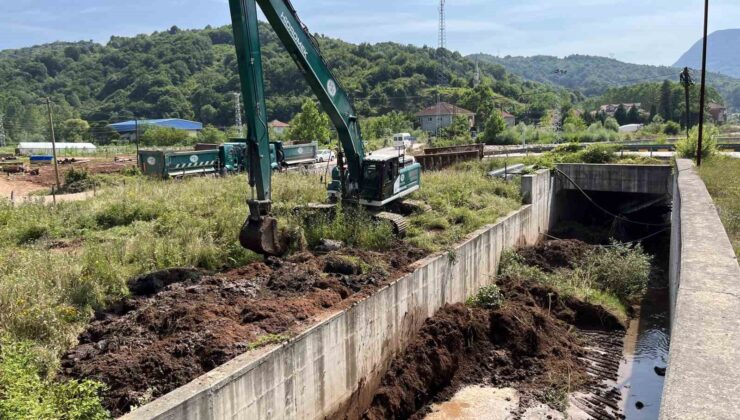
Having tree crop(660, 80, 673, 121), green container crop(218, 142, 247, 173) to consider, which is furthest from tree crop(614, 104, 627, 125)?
green container crop(218, 142, 247, 173)

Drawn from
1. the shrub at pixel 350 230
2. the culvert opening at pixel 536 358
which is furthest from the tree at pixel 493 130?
the shrub at pixel 350 230

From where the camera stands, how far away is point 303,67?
42.2 feet

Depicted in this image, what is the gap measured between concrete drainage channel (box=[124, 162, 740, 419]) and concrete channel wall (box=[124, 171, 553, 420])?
14 mm

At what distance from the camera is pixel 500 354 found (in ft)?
40.0

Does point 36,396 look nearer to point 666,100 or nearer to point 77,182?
point 77,182

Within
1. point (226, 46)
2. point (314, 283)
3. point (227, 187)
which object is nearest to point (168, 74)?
point (226, 46)

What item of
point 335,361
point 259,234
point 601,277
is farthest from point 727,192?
point 259,234

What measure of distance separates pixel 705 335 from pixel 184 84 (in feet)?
474

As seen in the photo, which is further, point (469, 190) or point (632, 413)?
point (469, 190)

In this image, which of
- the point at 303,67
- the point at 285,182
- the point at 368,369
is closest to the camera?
the point at 368,369

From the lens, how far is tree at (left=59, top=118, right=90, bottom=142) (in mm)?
84188

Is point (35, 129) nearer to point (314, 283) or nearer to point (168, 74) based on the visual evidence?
point (168, 74)

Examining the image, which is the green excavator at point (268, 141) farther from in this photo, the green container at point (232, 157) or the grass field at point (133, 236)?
the green container at point (232, 157)

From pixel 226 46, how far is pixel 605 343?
186338 mm
